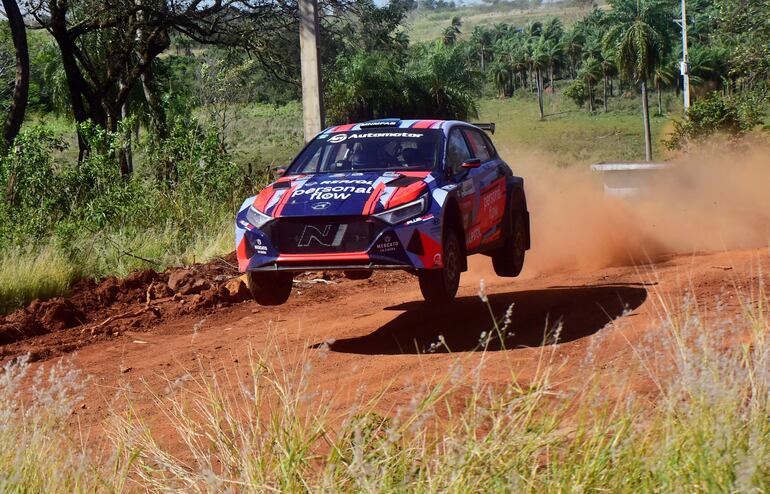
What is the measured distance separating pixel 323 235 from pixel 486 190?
253cm

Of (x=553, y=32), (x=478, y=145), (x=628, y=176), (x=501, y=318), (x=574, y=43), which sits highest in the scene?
(x=553, y=32)

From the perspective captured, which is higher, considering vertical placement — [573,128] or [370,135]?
[370,135]

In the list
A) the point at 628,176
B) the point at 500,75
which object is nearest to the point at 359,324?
the point at 628,176

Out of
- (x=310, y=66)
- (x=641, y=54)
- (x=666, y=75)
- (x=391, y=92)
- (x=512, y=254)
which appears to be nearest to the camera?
(x=512, y=254)

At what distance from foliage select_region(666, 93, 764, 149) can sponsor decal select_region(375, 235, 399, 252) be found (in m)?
42.4

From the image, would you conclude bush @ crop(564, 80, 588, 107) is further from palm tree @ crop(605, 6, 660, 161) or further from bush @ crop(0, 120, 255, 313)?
bush @ crop(0, 120, 255, 313)

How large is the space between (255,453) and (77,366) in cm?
459

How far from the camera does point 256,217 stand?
9.02 m

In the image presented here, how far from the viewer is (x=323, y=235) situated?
867cm

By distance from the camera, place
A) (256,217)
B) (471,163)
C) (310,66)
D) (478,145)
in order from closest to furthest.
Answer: (256,217) → (471,163) → (478,145) → (310,66)

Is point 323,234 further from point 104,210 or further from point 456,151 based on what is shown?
point 104,210

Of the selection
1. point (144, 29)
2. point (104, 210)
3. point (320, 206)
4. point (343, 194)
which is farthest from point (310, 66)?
point (144, 29)

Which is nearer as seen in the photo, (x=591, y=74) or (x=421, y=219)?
(x=421, y=219)

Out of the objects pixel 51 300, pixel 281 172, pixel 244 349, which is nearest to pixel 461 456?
pixel 244 349
